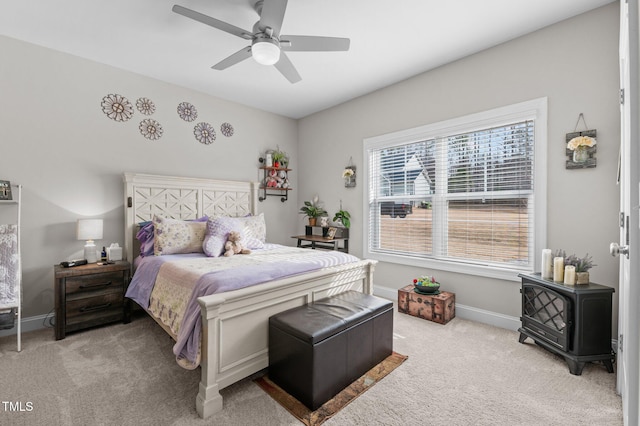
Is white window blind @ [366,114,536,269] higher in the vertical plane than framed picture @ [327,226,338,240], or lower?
higher

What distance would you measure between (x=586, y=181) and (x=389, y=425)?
7.89 ft

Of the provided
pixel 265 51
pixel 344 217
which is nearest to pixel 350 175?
pixel 344 217

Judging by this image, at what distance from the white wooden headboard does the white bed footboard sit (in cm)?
214

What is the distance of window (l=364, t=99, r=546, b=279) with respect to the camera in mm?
2739

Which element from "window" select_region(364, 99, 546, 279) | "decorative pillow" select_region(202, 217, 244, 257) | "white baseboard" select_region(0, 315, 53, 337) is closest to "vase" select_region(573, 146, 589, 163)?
"window" select_region(364, 99, 546, 279)

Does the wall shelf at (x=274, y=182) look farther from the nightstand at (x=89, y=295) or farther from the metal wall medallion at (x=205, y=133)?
the nightstand at (x=89, y=295)

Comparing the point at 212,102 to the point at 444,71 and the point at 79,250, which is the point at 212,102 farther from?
the point at 444,71

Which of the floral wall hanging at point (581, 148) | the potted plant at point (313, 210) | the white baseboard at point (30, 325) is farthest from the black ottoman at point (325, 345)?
the white baseboard at point (30, 325)

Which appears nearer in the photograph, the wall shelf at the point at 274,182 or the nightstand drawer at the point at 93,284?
the nightstand drawer at the point at 93,284

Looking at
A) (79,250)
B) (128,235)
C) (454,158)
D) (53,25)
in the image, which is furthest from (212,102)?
(454,158)

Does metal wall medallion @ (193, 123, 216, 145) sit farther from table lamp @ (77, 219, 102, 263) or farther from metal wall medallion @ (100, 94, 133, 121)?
table lamp @ (77, 219, 102, 263)

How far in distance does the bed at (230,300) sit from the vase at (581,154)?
188 centimetres

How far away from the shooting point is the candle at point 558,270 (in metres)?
2.23

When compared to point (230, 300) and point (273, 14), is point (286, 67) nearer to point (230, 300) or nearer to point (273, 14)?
point (273, 14)
